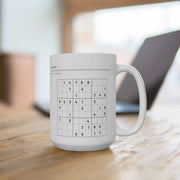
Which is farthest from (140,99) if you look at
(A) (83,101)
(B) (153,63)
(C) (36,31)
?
(C) (36,31)

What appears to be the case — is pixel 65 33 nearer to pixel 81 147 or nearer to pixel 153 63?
pixel 153 63

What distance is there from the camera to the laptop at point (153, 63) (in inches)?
27.1

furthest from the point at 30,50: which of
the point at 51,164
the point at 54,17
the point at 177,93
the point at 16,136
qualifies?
the point at 51,164

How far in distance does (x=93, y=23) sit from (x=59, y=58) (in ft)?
6.79

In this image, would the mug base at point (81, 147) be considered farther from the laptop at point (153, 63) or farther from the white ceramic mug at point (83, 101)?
the laptop at point (153, 63)

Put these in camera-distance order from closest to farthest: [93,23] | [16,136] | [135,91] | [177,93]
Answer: [16,136], [135,91], [177,93], [93,23]

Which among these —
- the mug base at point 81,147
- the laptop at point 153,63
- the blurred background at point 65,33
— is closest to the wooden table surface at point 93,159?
the mug base at point 81,147

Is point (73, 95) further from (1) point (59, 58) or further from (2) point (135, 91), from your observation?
(2) point (135, 91)

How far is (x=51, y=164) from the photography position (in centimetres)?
31

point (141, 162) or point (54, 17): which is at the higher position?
point (54, 17)

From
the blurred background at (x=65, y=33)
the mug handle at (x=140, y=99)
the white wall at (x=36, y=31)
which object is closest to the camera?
the mug handle at (x=140, y=99)

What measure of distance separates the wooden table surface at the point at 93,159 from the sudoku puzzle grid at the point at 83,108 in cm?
4

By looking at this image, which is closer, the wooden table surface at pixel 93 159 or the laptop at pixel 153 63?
the wooden table surface at pixel 93 159

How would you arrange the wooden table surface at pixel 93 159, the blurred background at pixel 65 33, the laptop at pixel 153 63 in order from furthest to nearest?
1. the blurred background at pixel 65 33
2. the laptop at pixel 153 63
3. the wooden table surface at pixel 93 159
